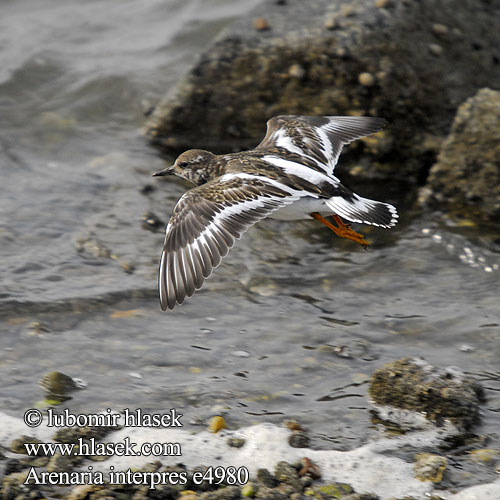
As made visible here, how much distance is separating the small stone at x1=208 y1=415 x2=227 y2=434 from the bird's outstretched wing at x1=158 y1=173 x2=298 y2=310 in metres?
0.69

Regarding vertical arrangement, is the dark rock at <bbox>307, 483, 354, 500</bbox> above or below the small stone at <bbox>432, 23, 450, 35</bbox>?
below

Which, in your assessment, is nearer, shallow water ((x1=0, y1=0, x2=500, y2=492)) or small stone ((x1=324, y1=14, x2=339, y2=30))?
shallow water ((x1=0, y1=0, x2=500, y2=492))

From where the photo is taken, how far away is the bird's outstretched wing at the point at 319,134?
593 cm

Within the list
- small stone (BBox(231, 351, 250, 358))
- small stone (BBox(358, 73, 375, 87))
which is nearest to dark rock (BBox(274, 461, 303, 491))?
small stone (BBox(231, 351, 250, 358))

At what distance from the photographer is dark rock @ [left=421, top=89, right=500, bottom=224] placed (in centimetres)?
639

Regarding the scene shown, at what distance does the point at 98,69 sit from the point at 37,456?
6.48m

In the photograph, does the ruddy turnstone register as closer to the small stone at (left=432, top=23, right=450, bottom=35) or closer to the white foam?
the white foam

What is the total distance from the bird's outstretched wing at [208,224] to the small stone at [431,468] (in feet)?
5.03

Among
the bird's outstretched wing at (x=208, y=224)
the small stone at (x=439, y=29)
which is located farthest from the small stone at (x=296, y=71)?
the bird's outstretched wing at (x=208, y=224)

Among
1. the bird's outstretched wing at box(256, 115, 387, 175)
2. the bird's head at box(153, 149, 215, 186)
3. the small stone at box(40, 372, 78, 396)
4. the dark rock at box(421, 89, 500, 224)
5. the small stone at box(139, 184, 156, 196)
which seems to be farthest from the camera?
the small stone at box(139, 184, 156, 196)

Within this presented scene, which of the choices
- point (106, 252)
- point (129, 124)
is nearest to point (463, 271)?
point (106, 252)

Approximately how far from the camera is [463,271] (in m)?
5.81

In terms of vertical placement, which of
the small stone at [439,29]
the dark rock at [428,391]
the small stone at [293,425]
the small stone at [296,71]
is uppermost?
the small stone at [439,29]

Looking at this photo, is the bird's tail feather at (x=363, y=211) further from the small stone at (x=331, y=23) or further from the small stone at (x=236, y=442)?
the small stone at (x=331, y=23)
